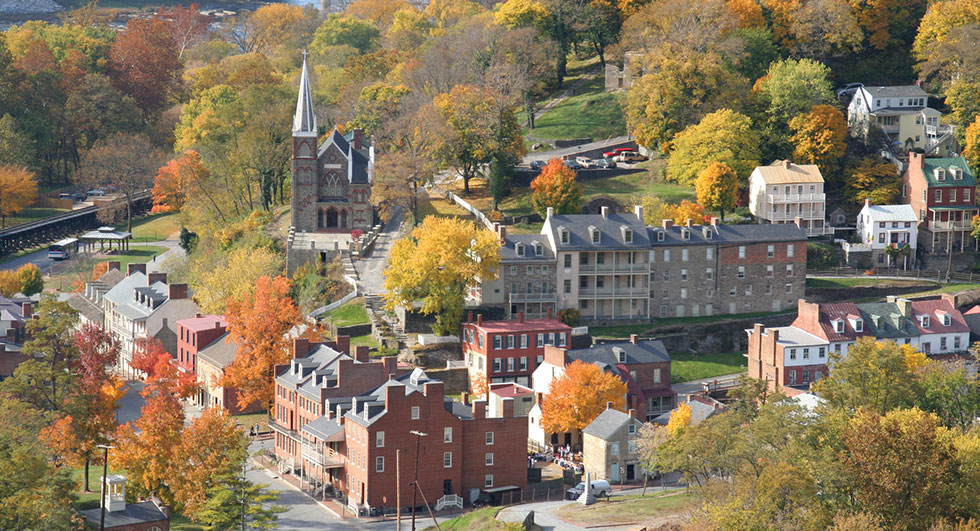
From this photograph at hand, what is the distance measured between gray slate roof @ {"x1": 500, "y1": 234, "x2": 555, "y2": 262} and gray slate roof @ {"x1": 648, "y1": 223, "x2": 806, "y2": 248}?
23.6 feet

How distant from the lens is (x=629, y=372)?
98.9 meters

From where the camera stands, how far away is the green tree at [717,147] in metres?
121

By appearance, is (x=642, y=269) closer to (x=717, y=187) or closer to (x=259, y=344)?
(x=717, y=187)

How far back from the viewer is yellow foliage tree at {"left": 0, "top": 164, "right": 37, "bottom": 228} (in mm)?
148250

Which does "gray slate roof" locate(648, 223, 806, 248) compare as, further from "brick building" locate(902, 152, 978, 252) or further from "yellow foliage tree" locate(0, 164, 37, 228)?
"yellow foliage tree" locate(0, 164, 37, 228)

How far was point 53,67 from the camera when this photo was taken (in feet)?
553

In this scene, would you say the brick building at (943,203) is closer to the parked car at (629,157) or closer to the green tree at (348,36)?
the parked car at (629,157)

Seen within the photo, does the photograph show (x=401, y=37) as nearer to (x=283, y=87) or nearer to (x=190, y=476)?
(x=283, y=87)

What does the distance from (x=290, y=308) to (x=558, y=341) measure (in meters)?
16.3

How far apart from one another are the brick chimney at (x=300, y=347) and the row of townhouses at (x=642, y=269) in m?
13.9

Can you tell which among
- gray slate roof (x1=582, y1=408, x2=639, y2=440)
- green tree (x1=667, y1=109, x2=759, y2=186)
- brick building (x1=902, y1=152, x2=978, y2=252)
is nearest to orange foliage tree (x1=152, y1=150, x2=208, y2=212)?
green tree (x1=667, y1=109, x2=759, y2=186)

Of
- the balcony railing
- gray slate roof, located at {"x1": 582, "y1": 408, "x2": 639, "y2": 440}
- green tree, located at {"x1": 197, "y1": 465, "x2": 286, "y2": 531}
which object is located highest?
the balcony railing

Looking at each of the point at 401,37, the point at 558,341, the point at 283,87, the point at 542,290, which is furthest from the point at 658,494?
the point at 401,37

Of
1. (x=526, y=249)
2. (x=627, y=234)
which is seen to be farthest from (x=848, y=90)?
(x=526, y=249)
